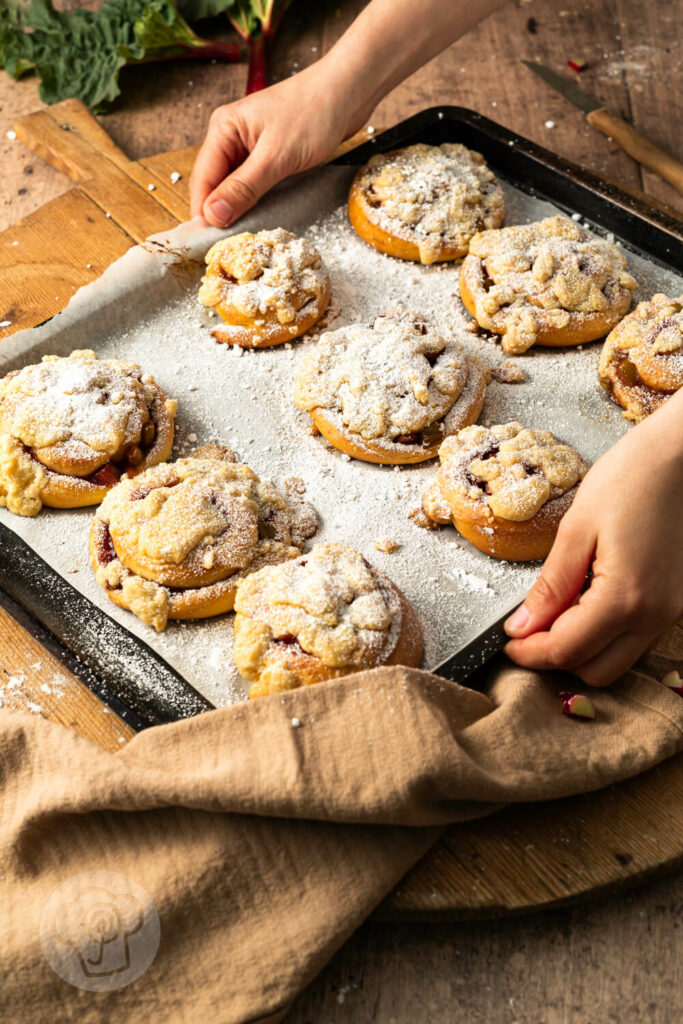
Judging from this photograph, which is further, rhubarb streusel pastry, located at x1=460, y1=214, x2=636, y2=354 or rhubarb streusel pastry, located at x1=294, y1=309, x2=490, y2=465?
rhubarb streusel pastry, located at x1=460, y1=214, x2=636, y2=354

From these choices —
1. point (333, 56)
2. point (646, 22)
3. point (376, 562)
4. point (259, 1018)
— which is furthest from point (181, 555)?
point (646, 22)

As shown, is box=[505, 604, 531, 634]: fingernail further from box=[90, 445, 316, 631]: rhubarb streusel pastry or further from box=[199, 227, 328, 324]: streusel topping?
box=[199, 227, 328, 324]: streusel topping

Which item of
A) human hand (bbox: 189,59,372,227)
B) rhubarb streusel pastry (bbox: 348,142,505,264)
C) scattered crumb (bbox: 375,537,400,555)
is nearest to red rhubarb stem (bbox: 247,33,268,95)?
human hand (bbox: 189,59,372,227)

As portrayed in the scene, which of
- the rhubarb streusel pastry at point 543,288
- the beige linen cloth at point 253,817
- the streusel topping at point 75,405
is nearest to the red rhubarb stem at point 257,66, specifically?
the rhubarb streusel pastry at point 543,288

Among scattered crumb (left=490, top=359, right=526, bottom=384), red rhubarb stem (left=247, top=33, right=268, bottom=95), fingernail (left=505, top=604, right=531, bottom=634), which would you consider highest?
red rhubarb stem (left=247, top=33, right=268, bottom=95)

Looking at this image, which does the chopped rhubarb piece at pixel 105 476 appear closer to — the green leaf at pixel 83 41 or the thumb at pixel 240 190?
the thumb at pixel 240 190
